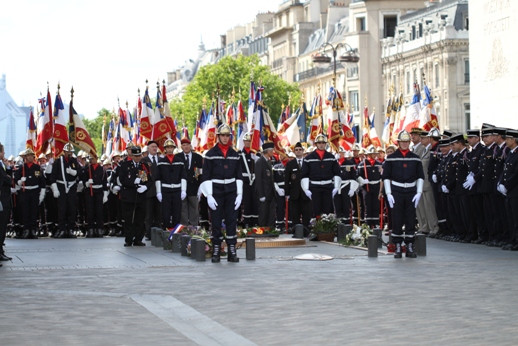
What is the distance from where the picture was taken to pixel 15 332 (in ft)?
37.8

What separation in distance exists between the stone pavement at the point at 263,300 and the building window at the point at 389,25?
86.3 metres

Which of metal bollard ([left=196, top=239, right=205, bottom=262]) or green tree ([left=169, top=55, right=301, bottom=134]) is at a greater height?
green tree ([left=169, top=55, right=301, bottom=134])

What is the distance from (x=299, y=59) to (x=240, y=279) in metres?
113

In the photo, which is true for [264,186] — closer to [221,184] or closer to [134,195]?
[134,195]

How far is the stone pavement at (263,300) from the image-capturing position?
36.7 feet

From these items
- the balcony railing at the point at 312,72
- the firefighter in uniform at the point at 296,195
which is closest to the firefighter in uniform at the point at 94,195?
the firefighter in uniform at the point at 296,195

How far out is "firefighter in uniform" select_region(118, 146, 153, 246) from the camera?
2444cm

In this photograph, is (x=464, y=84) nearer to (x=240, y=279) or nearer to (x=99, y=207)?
(x=99, y=207)

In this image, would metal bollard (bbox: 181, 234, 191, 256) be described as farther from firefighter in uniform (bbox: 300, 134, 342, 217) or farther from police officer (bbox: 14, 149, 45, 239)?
police officer (bbox: 14, 149, 45, 239)

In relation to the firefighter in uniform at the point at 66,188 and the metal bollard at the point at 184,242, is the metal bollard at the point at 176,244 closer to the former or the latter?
the metal bollard at the point at 184,242

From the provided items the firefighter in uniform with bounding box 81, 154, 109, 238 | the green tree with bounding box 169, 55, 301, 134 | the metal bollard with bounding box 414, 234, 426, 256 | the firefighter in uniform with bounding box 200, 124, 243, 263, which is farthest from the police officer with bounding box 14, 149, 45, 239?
the green tree with bounding box 169, 55, 301, 134

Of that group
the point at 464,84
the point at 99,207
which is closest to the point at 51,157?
the point at 99,207

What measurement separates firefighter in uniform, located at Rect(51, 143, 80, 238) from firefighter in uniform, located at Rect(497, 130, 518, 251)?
437 inches

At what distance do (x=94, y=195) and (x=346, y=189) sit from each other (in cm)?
599
